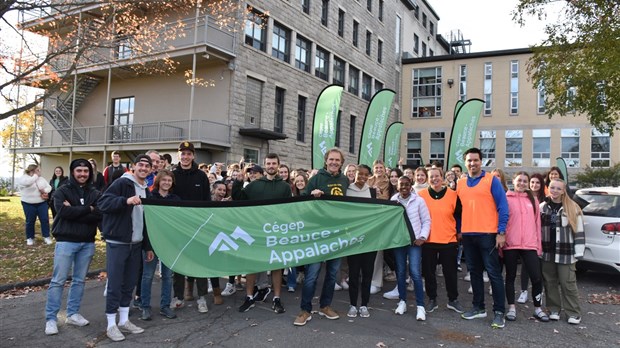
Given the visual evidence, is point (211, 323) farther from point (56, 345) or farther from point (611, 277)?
point (611, 277)

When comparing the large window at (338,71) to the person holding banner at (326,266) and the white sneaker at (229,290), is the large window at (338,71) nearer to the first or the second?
the white sneaker at (229,290)

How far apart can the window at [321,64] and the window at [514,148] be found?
1961cm

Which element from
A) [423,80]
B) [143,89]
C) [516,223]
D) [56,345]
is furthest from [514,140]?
[56,345]

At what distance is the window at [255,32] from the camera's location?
21.8 metres

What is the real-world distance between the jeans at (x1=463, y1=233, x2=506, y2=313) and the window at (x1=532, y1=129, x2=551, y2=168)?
119ft

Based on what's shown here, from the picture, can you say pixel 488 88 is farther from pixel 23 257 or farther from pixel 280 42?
pixel 23 257

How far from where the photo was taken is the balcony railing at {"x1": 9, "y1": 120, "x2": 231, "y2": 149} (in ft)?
67.6

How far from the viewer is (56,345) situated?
472 centimetres

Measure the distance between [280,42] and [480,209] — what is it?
2077 cm

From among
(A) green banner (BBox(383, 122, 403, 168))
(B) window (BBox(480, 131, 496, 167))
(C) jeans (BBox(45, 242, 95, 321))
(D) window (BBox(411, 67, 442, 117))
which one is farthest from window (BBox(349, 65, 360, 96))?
(C) jeans (BBox(45, 242, 95, 321))

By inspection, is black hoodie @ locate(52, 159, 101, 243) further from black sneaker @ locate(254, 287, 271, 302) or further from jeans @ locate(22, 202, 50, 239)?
jeans @ locate(22, 202, 50, 239)

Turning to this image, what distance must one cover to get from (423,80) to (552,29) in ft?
91.5

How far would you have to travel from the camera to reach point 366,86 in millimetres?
34844

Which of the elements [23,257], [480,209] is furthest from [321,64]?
[480,209]
